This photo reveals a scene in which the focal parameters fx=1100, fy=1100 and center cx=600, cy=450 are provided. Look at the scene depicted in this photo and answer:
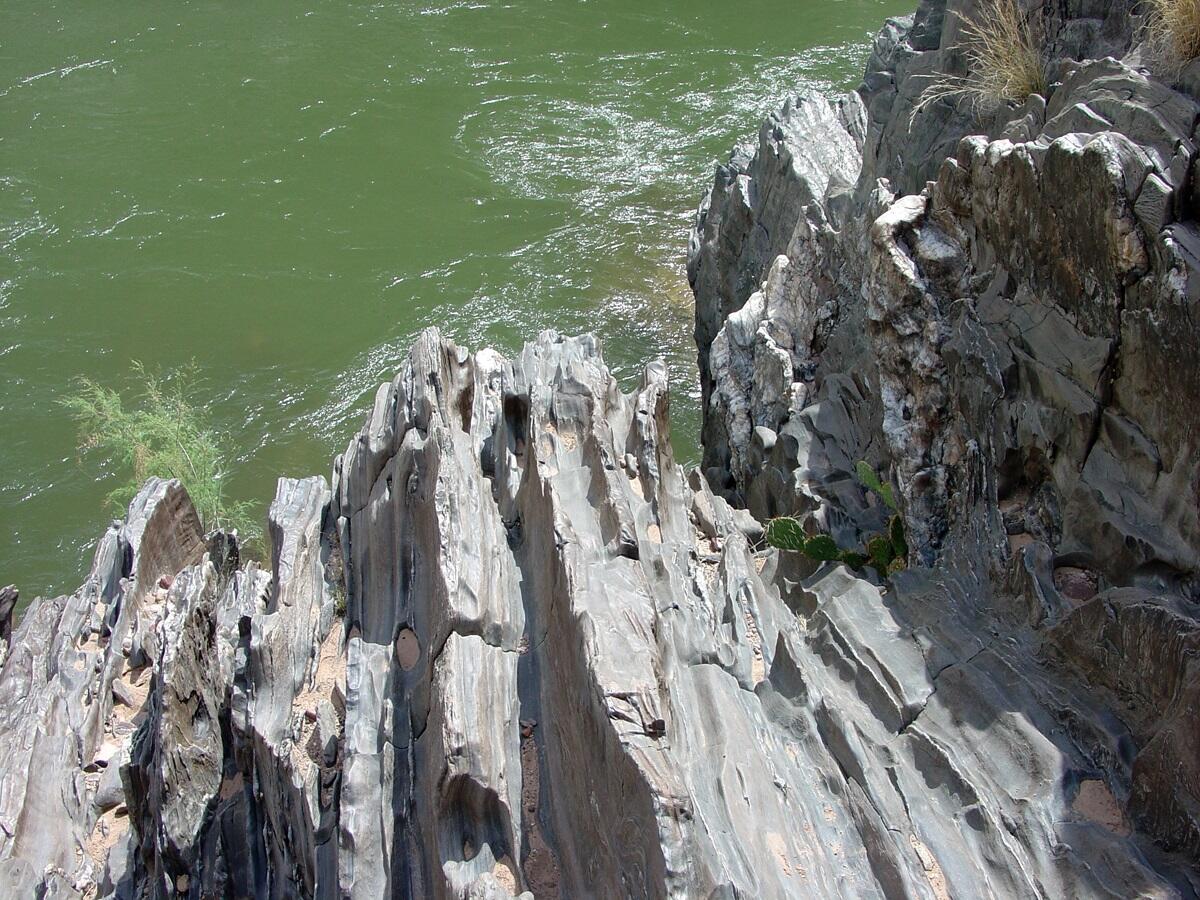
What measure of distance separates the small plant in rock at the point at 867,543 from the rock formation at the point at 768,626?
0.16 m

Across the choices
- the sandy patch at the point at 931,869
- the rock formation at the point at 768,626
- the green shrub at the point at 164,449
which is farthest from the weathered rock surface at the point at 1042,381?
the green shrub at the point at 164,449

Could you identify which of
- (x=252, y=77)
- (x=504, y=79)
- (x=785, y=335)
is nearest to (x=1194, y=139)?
(x=785, y=335)

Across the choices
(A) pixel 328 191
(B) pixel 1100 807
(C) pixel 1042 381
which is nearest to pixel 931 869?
(B) pixel 1100 807

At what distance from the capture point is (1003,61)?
30.8ft

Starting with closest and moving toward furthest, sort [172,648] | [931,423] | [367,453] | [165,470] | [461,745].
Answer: [461,745] → [931,423] → [172,648] → [367,453] → [165,470]

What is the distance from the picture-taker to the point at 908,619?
8.20m

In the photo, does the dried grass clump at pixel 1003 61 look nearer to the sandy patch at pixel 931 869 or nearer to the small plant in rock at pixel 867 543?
the small plant in rock at pixel 867 543

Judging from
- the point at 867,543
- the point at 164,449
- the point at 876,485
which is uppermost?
the point at 876,485

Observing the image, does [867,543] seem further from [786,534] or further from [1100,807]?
[1100,807]

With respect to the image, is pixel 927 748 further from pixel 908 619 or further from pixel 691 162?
pixel 691 162

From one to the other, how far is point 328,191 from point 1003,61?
1799cm

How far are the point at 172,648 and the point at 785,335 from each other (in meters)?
7.26

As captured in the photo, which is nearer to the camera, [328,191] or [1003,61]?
[1003,61]

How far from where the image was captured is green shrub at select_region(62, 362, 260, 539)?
16.7 m
